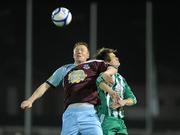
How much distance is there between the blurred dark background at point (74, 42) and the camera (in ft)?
55.2

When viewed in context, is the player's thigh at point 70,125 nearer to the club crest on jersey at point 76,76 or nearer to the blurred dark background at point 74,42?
the club crest on jersey at point 76,76

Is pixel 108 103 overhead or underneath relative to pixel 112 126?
overhead

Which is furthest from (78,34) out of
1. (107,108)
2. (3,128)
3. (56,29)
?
(107,108)

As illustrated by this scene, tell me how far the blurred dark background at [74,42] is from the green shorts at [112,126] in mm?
8800

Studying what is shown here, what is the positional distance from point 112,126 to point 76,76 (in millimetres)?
767

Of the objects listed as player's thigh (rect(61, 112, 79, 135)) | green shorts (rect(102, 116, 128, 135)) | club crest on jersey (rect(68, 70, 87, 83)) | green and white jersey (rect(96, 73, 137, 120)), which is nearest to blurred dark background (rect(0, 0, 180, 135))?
green and white jersey (rect(96, 73, 137, 120))

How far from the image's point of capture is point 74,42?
16.9m

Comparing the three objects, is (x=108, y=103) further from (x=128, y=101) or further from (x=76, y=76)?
(x=76, y=76)

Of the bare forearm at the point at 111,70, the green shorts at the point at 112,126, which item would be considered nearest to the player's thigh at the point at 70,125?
the green shorts at the point at 112,126

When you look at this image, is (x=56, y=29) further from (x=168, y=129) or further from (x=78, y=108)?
(x=78, y=108)

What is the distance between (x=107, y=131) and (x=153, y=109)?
8.97 m

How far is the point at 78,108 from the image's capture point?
7574 millimetres

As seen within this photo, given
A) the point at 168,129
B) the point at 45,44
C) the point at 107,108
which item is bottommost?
the point at 168,129

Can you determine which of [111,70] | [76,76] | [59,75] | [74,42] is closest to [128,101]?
[111,70]
